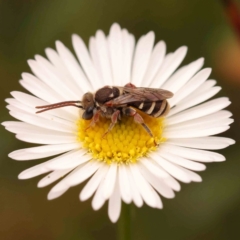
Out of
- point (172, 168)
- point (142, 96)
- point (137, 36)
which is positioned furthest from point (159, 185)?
point (137, 36)

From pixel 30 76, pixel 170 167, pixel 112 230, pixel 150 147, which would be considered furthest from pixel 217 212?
pixel 30 76

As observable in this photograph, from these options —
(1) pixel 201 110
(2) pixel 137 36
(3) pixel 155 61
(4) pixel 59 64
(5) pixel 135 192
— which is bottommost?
(5) pixel 135 192

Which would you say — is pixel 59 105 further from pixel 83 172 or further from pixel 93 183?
pixel 93 183

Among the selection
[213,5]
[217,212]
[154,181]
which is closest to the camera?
[154,181]

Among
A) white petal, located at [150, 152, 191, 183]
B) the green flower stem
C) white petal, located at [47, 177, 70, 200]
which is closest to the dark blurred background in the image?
white petal, located at [150, 152, 191, 183]

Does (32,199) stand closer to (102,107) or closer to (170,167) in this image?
(102,107)

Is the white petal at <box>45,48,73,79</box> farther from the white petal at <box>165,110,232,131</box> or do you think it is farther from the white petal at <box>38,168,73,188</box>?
the white petal at <box>38,168,73,188</box>
